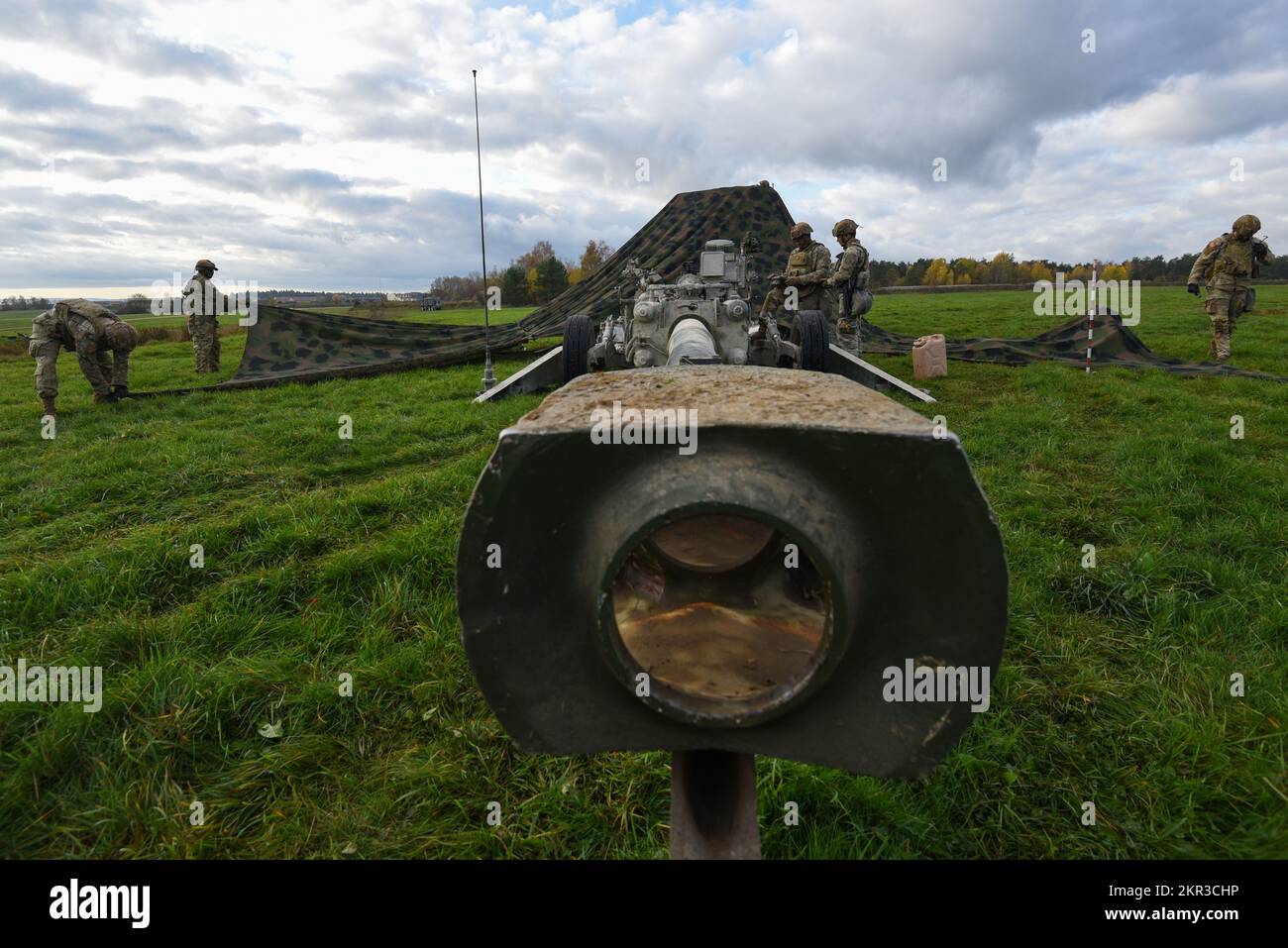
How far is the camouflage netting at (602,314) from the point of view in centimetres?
891

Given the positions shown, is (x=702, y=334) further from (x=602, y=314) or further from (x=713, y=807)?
(x=602, y=314)

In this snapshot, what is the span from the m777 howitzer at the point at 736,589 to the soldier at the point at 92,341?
8609 millimetres

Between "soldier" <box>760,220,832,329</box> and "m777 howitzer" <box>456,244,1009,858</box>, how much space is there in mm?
7989

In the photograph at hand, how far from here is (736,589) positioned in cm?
132

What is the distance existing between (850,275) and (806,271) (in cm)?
66

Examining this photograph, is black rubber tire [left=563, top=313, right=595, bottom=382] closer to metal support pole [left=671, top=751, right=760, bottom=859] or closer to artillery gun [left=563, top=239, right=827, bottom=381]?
artillery gun [left=563, top=239, right=827, bottom=381]

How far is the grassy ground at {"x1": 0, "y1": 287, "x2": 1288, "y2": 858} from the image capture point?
74.1 inches

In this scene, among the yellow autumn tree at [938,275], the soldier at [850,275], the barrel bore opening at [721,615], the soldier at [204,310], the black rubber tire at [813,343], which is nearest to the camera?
the barrel bore opening at [721,615]

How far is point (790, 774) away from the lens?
202cm

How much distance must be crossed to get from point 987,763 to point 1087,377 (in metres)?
7.18

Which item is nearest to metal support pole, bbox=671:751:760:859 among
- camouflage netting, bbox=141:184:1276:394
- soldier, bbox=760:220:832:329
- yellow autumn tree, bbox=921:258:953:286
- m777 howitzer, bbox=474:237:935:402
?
m777 howitzer, bbox=474:237:935:402

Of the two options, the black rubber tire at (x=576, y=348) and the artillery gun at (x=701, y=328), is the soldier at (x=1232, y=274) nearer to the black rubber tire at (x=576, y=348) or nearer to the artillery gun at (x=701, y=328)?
the artillery gun at (x=701, y=328)

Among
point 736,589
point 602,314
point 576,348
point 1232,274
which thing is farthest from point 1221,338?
point 736,589

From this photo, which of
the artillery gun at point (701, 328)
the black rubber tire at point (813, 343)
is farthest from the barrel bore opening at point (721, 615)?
the black rubber tire at point (813, 343)
